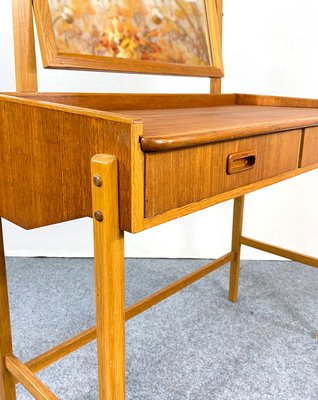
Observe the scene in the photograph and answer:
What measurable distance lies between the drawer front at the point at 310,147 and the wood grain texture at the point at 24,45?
0.64 metres

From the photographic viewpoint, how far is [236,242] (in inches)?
71.8

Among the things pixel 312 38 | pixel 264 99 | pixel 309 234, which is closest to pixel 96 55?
pixel 264 99

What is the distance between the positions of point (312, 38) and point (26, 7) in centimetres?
152

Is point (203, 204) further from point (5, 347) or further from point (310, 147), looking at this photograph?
point (5, 347)

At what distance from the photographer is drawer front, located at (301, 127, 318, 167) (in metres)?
1.05

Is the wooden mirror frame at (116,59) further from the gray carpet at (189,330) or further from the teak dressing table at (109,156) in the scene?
A: the gray carpet at (189,330)

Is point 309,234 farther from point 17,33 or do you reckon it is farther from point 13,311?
point 17,33

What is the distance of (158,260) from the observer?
2311 mm

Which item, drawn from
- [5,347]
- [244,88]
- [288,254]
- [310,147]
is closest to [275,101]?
[310,147]

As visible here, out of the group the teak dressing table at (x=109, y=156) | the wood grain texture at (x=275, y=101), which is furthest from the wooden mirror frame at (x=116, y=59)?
the wood grain texture at (x=275, y=101)

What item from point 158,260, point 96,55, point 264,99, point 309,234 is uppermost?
point 96,55

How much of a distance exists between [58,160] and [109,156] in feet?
0.49

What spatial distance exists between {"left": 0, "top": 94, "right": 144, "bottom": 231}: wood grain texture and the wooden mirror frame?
21 cm

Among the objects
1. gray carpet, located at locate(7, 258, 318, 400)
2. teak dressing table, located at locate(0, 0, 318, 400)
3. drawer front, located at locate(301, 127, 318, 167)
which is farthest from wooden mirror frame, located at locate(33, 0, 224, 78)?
gray carpet, located at locate(7, 258, 318, 400)
